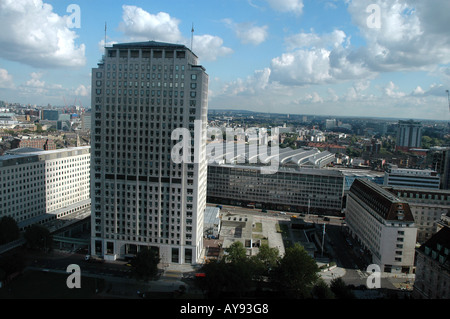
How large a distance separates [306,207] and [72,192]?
59342mm

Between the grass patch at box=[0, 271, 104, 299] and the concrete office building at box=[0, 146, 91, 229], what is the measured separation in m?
20.3

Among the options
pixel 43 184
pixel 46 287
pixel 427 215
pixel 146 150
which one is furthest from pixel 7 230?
pixel 427 215

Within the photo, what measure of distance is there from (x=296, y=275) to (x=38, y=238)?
42.7m

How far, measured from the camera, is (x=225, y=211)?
86875 mm

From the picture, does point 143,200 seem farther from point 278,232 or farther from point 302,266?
point 278,232

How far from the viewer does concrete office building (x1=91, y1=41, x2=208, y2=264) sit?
175 ft

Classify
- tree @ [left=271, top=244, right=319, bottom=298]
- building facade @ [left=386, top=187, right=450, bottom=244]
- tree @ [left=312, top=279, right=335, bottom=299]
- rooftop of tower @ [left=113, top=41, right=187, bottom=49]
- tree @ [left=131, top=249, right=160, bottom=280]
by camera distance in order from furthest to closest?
1. building facade @ [left=386, top=187, right=450, bottom=244]
2. rooftop of tower @ [left=113, top=41, right=187, bottom=49]
3. tree @ [left=131, top=249, right=160, bottom=280]
4. tree @ [left=271, top=244, right=319, bottom=298]
5. tree @ [left=312, top=279, right=335, bottom=299]

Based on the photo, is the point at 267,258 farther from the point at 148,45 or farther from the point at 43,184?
the point at 43,184

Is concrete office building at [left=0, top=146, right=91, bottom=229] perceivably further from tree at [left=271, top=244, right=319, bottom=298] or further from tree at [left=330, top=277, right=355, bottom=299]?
tree at [left=330, top=277, right=355, bottom=299]

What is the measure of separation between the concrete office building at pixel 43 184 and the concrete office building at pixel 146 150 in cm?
2027

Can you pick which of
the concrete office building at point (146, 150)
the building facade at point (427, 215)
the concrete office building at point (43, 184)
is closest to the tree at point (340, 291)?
the concrete office building at point (146, 150)

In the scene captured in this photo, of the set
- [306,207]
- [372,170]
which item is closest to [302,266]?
[306,207]

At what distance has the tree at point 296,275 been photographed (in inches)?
1745

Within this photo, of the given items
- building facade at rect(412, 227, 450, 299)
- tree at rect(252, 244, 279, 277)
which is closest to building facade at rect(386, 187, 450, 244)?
building facade at rect(412, 227, 450, 299)
